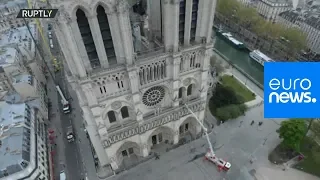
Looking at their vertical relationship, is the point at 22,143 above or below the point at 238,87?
above

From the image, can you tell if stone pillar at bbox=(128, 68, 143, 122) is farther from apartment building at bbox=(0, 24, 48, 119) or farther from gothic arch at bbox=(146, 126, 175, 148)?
apartment building at bbox=(0, 24, 48, 119)

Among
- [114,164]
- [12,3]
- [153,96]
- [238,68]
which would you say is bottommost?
[114,164]

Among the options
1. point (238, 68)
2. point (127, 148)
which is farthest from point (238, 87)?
point (127, 148)

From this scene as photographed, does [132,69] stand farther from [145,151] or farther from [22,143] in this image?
[22,143]

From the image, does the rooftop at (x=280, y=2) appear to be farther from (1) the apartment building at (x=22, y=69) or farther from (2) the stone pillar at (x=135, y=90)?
(1) the apartment building at (x=22, y=69)

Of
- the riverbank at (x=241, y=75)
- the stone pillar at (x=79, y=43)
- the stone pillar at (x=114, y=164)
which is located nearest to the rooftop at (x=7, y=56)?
the stone pillar at (x=79, y=43)

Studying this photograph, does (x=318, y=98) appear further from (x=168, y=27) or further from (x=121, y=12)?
(x=121, y=12)

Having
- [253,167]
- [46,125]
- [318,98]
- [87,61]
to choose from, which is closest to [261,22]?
[253,167]
